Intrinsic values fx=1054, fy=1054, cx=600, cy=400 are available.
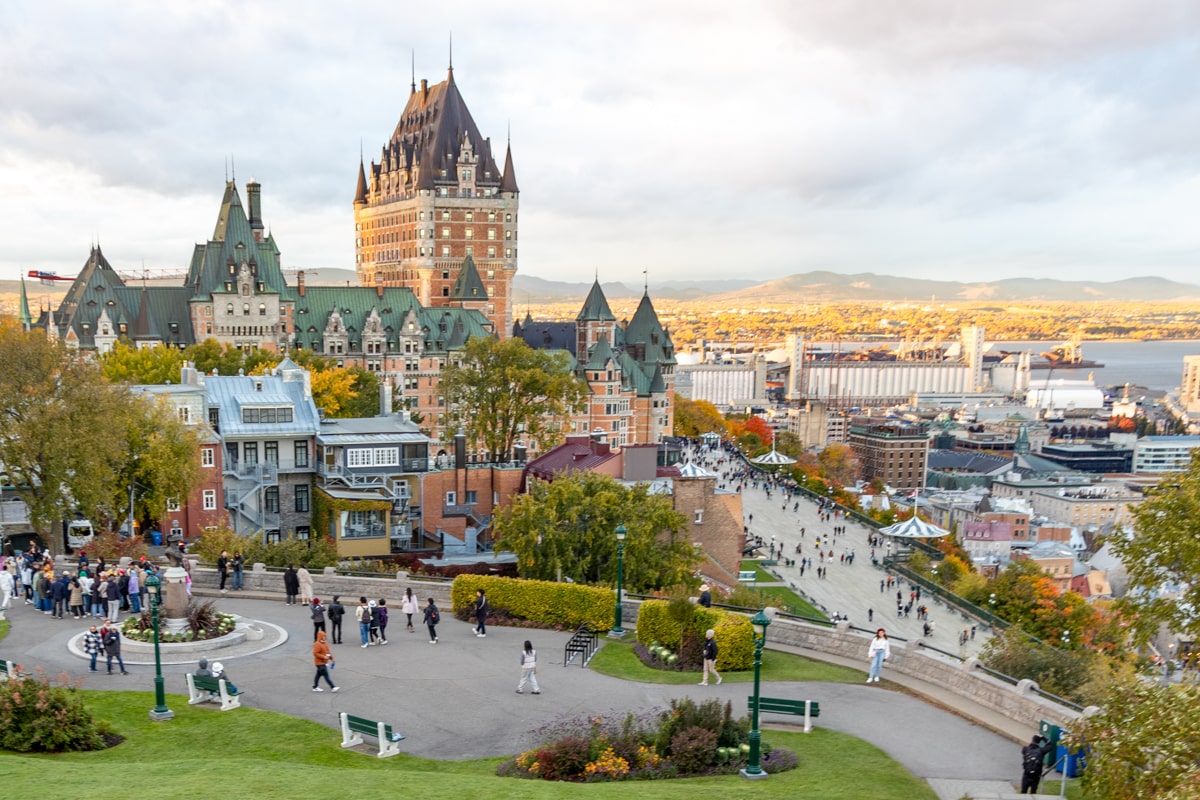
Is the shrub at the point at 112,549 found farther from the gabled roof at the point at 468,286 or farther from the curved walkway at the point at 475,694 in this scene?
the gabled roof at the point at 468,286

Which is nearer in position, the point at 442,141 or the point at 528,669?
the point at 528,669

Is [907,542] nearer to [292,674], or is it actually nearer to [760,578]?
[760,578]

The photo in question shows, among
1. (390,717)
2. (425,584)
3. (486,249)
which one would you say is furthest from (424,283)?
(390,717)

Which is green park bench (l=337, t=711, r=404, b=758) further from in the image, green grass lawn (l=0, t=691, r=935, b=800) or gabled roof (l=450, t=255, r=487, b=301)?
gabled roof (l=450, t=255, r=487, b=301)

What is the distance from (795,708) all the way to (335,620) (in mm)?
10917

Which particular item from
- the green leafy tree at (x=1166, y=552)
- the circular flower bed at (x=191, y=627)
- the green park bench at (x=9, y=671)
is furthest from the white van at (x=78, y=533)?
the green leafy tree at (x=1166, y=552)

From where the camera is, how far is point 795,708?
19.8 meters

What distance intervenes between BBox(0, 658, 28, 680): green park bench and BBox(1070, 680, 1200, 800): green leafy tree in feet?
57.9

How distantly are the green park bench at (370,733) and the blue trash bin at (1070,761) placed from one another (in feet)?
36.2

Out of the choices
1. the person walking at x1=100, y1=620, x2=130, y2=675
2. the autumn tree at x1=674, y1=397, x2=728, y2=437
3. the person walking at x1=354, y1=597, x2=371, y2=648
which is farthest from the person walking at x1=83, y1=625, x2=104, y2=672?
the autumn tree at x1=674, y1=397, x2=728, y2=437

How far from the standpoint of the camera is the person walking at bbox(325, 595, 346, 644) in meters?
24.3

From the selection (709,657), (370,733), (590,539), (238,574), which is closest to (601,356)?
(590,539)

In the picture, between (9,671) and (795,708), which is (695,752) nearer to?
(795,708)

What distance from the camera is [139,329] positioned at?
96000 millimetres
